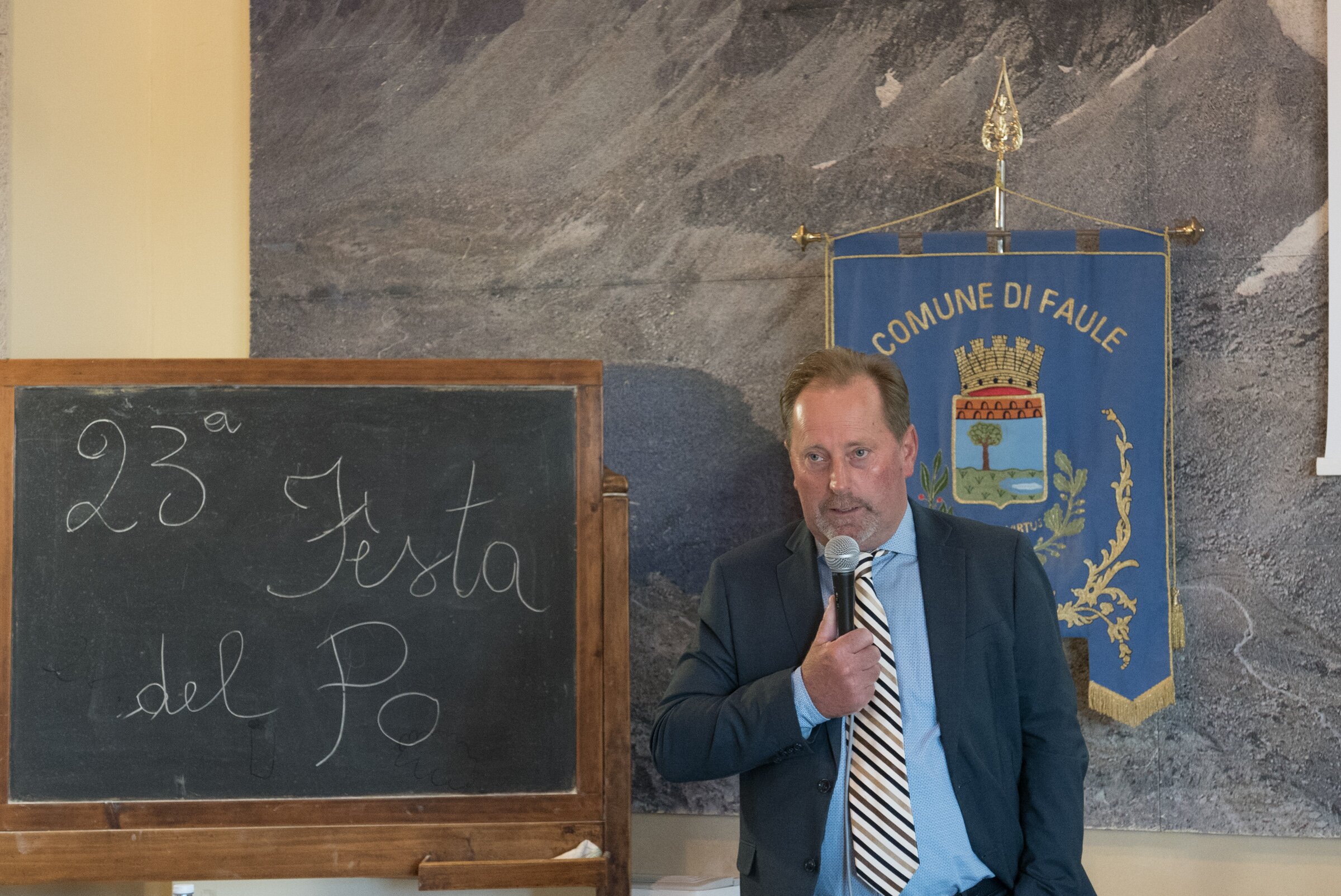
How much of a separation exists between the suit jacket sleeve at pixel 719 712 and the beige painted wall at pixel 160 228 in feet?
4.33

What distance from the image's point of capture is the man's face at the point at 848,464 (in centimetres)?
222

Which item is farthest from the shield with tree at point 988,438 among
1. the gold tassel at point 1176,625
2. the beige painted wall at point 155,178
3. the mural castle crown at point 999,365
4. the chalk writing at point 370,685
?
the beige painted wall at point 155,178

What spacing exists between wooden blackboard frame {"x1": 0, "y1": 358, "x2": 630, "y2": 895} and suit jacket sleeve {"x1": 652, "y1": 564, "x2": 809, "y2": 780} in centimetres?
37

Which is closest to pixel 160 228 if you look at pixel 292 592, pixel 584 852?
pixel 292 592

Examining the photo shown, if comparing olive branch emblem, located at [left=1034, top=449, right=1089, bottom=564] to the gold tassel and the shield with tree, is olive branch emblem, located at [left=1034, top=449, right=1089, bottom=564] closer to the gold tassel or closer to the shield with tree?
the shield with tree

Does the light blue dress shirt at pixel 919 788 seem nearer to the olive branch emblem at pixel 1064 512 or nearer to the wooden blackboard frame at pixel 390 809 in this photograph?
the wooden blackboard frame at pixel 390 809

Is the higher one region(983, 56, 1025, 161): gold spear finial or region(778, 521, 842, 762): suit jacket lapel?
region(983, 56, 1025, 161): gold spear finial

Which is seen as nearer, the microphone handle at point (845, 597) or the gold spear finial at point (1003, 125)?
the microphone handle at point (845, 597)

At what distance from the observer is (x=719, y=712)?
2.21 metres

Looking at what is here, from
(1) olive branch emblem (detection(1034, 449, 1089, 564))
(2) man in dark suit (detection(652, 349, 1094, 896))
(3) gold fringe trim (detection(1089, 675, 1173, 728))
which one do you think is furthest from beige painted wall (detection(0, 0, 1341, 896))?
(2) man in dark suit (detection(652, 349, 1094, 896))

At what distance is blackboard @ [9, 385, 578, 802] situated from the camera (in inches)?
106

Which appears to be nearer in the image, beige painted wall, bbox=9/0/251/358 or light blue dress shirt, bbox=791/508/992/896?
light blue dress shirt, bbox=791/508/992/896

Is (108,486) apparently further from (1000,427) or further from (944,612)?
(1000,427)

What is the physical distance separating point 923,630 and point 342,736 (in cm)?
132
